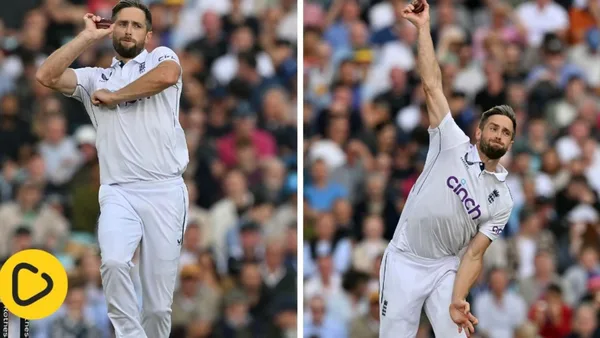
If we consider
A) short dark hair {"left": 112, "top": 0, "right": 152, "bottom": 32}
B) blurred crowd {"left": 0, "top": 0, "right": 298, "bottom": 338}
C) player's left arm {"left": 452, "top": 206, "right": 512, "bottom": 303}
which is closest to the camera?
short dark hair {"left": 112, "top": 0, "right": 152, "bottom": 32}

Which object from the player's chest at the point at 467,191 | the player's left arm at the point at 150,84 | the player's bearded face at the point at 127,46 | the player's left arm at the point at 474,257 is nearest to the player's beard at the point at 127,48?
the player's bearded face at the point at 127,46

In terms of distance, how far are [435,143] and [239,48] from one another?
20.7 ft

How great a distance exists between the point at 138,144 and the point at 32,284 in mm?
1052

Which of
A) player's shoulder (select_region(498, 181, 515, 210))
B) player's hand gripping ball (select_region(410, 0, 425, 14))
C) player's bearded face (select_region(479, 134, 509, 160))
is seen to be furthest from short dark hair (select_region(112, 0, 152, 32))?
player's shoulder (select_region(498, 181, 515, 210))

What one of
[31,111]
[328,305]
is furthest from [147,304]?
[31,111]

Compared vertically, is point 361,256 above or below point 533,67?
below

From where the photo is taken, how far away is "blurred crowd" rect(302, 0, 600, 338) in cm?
1310

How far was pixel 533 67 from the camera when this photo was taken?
50.7 feet

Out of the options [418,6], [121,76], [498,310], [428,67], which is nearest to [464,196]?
[428,67]

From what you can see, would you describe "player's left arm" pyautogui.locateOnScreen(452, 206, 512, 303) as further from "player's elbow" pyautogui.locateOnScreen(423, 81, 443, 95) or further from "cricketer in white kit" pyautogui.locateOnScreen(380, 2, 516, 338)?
"player's elbow" pyautogui.locateOnScreen(423, 81, 443, 95)

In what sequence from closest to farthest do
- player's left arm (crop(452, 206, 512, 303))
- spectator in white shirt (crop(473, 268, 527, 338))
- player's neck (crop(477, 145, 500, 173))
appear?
player's left arm (crop(452, 206, 512, 303)) < player's neck (crop(477, 145, 500, 173)) < spectator in white shirt (crop(473, 268, 527, 338))

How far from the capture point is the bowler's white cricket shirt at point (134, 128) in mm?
8383

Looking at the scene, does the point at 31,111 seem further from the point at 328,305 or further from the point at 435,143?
the point at 435,143

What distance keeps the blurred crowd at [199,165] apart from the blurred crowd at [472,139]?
37 centimetres
